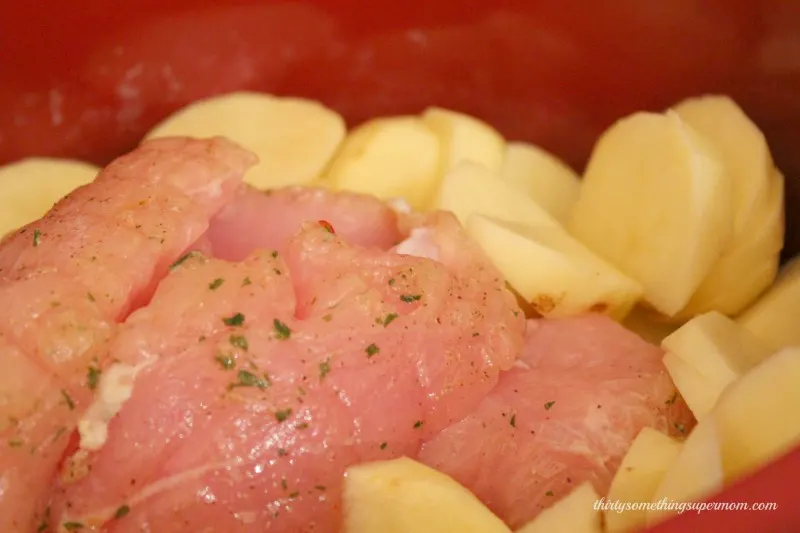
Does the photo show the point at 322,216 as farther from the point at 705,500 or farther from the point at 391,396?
the point at 705,500

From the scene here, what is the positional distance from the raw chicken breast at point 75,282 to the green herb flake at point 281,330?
0.17 metres

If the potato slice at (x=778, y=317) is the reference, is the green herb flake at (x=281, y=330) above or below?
above

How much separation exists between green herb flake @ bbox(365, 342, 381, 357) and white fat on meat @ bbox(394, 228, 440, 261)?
185mm

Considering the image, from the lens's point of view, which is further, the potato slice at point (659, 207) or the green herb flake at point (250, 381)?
the potato slice at point (659, 207)

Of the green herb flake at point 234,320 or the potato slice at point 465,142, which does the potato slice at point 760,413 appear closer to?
the green herb flake at point 234,320

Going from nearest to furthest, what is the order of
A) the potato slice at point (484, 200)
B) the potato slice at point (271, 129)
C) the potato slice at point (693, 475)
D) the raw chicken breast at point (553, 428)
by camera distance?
1. the potato slice at point (693, 475)
2. the raw chicken breast at point (553, 428)
3. the potato slice at point (484, 200)
4. the potato slice at point (271, 129)

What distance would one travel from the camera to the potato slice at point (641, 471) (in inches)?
33.9

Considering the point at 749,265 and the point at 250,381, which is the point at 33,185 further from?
the point at 749,265

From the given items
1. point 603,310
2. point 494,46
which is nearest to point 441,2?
point 494,46

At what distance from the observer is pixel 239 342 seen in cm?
89

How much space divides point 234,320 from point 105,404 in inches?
6.5

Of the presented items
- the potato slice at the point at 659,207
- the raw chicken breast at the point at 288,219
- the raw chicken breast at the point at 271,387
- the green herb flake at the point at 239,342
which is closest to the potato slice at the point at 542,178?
the potato slice at the point at 659,207

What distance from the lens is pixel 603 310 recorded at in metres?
1.19

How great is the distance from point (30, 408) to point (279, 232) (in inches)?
16.9
